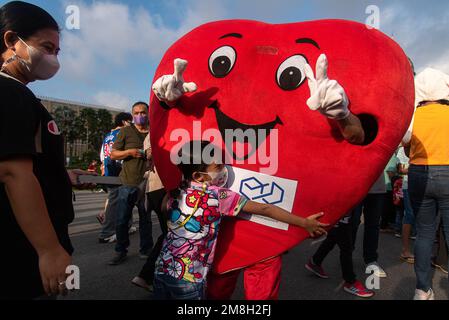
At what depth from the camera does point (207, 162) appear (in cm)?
169

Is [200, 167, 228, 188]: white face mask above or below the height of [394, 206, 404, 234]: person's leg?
above

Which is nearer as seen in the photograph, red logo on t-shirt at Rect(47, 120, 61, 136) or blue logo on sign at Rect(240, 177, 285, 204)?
red logo on t-shirt at Rect(47, 120, 61, 136)

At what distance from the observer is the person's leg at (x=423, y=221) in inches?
94.9

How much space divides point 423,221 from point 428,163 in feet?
1.42

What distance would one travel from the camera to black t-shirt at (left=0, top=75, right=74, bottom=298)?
100 centimetres

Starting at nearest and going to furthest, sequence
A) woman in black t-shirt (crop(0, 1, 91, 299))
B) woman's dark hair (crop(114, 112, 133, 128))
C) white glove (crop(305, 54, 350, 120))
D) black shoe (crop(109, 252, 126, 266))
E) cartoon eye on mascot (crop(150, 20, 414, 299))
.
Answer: woman in black t-shirt (crop(0, 1, 91, 299)) → white glove (crop(305, 54, 350, 120)) → cartoon eye on mascot (crop(150, 20, 414, 299)) → black shoe (crop(109, 252, 126, 266)) → woman's dark hair (crop(114, 112, 133, 128))

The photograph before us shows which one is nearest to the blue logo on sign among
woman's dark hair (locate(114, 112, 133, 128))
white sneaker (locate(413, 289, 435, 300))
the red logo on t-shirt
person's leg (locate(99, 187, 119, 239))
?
the red logo on t-shirt

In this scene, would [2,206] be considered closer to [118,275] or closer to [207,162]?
[207,162]

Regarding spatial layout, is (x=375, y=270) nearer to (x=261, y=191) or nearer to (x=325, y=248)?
(x=325, y=248)

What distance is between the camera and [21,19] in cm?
122

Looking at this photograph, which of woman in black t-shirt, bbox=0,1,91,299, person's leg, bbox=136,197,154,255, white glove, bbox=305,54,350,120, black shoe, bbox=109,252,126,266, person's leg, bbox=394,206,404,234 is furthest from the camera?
person's leg, bbox=394,206,404,234

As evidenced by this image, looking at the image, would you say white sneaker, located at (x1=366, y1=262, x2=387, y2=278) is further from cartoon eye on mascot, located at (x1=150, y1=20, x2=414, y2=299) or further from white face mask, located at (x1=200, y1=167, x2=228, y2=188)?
white face mask, located at (x1=200, y1=167, x2=228, y2=188)

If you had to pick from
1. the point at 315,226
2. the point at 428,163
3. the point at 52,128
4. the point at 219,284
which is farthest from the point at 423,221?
the point at 52,128

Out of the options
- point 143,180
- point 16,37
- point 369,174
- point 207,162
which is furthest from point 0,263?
point 143,180
